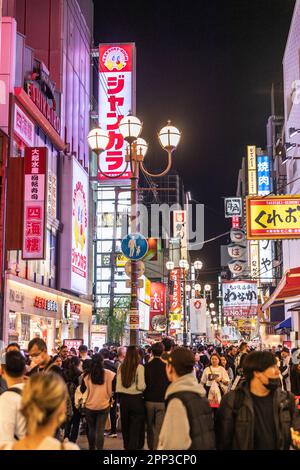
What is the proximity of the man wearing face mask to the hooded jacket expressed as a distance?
20 cm

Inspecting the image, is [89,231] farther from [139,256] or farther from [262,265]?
[262,265]

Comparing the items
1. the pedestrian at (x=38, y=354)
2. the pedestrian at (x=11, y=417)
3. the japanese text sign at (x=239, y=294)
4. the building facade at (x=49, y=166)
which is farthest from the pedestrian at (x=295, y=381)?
the japanese text sign at (x=239, y=294)

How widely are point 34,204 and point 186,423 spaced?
1968cm

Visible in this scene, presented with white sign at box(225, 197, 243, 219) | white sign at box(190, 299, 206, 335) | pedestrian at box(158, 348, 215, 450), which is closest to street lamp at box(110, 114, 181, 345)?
pedestrian at box(158, 348, 215, 450)

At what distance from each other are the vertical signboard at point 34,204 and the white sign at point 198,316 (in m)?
22.9

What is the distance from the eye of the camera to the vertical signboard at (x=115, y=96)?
34781 mm

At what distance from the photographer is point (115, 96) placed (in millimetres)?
36438

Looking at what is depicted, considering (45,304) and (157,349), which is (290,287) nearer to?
(157,349)

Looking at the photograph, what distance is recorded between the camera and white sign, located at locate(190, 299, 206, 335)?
44.5 m

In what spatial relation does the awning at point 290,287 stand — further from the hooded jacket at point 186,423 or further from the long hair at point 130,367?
the hooded jacket at point 186,423

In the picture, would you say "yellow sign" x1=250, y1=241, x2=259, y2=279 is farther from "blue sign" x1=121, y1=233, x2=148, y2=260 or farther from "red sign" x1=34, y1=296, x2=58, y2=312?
"blue sign" x1=121, y1=233, x2=148, y2=260

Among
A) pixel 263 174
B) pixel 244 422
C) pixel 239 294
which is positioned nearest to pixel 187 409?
pixel 244 422

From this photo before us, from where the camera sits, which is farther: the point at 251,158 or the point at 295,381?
the point at 251,158

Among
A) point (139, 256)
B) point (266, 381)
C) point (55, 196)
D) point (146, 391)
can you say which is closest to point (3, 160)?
point (55, 196)
